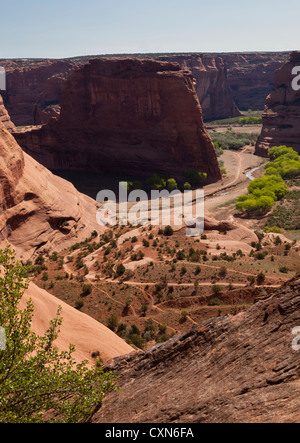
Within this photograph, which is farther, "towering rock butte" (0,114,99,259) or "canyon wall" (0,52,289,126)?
"canyon wall" (0,52,289,126)

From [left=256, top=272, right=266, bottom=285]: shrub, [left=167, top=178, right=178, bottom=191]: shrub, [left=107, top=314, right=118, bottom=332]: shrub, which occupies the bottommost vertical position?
[left=107, top=314, right=118, bottom=332]: shrub

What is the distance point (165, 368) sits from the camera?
1357 centimetres

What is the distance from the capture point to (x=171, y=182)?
2926 inches

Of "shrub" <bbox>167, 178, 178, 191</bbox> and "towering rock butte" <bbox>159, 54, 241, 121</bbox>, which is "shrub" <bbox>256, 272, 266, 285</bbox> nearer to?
"shrub" <bbox>167, 178, 178, 191</bbox>

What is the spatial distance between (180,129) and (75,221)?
124 feet

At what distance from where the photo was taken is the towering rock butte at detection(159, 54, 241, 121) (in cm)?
16288

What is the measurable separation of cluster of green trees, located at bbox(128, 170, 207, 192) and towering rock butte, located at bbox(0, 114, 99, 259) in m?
25.3

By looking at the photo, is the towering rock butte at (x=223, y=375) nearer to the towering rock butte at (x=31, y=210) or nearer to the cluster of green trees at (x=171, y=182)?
the towering rock butte at (x=31, y=210)

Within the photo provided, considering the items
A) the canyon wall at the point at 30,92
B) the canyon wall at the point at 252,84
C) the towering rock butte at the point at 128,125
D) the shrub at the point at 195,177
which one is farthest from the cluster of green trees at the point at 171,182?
the canyon wall at the point at 252,84

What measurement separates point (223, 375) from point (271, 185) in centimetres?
5922

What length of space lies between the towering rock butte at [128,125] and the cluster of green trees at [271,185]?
41.0ft

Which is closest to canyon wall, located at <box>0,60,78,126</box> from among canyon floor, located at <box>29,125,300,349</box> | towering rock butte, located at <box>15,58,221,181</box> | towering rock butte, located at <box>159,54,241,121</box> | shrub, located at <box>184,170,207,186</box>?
towering rock butte, located at <box>15,58,221,181</box>

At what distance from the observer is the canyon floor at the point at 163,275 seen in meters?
→ 27.8

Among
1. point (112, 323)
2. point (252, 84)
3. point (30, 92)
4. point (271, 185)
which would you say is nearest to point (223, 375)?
point (112, 323)
